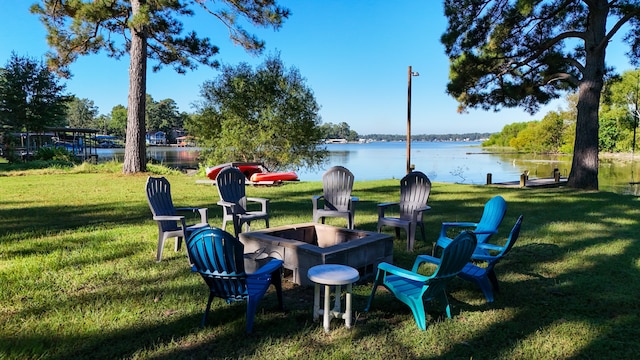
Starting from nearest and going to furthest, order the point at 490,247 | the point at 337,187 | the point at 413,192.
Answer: the point at 490,247
the point at 413,192
the point at 337,187

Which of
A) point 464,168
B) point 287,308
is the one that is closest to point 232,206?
point 287,308

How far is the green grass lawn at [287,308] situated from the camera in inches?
93.6

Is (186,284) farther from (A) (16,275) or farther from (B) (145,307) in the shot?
(A) (16,275)

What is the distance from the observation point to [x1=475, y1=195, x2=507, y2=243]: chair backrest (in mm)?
3748

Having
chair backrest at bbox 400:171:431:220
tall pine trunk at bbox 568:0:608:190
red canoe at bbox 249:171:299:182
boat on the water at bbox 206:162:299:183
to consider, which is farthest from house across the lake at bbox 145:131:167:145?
chair backrest at bbox 400:171:431:220

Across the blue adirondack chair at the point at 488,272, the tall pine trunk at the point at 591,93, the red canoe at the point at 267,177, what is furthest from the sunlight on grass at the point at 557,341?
the tall pine trunk at the point at 591,93

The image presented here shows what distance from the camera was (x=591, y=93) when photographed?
1055cm

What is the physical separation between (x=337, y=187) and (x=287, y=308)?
104 inches

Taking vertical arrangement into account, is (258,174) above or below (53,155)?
below

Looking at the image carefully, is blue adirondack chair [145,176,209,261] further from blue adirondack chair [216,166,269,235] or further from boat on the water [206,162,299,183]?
boat on the water [206,162,299,183]

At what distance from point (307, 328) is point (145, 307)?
50.5 inches

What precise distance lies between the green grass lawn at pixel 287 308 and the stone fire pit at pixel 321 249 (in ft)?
0.63

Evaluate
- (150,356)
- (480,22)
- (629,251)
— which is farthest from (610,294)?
(480,22)

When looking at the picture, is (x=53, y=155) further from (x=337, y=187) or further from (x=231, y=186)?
(x=337, y=187)
